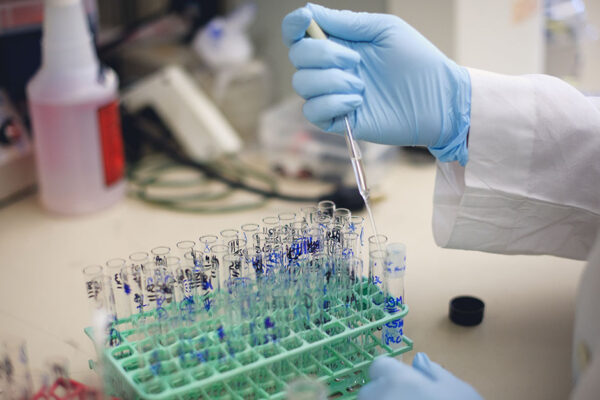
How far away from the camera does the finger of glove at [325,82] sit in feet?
3.61

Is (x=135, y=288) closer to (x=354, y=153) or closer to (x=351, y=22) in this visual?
(x=354, y=153)

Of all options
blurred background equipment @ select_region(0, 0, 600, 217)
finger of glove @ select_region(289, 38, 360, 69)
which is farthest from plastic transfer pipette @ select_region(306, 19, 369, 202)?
blurred background equipment @ select_region(0, 0, 600, 217)

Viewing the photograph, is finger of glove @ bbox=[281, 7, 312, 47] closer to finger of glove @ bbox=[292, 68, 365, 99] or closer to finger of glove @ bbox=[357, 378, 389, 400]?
finger of glove @ bbox=[292, 68, 365, 99]

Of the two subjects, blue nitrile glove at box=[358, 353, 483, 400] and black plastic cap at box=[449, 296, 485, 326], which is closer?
blue nitrile glove at box=[358, 353, 483, 400]

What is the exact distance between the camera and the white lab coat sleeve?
1.10m

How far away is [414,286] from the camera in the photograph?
1.23 metres

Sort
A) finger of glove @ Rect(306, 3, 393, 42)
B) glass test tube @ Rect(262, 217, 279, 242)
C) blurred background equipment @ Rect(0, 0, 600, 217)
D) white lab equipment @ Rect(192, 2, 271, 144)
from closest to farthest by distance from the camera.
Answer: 1. glass test tube @ Rect(262, 217, 279, 242)
2. finger of glove @ Rect(306, 3, 393, 42)
3. blurred background equipment @ Rect(0, 0, 600, 217)
4. white lab equipment @ Rect(192, 2, 271, 144)

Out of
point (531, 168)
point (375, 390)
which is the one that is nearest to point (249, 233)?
point (375, 390)

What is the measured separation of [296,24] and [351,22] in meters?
0.13

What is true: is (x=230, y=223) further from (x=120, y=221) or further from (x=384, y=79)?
(x=384, y=79)

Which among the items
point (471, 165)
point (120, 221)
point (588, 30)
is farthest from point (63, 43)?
point (588, 30)

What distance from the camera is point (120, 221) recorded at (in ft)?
5.05

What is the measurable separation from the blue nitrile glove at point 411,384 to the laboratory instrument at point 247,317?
0.06m

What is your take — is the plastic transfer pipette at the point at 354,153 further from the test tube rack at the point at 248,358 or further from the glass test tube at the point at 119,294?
the glass test tube at the point at 119,294
